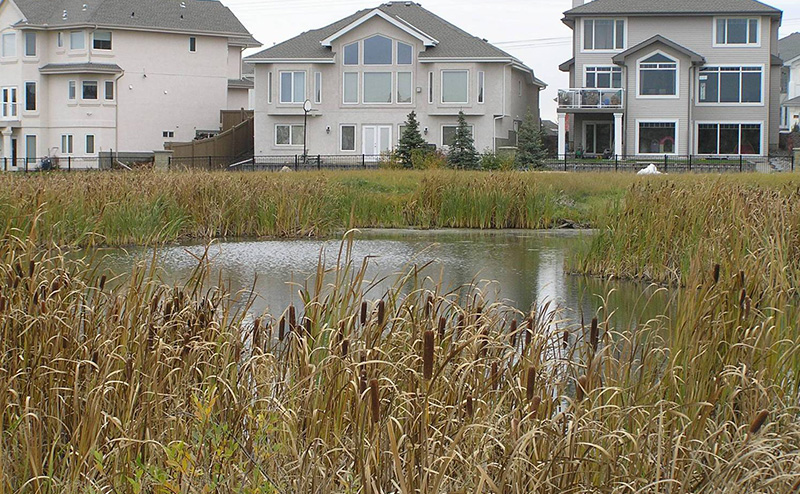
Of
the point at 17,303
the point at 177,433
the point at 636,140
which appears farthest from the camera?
the point at 636,140

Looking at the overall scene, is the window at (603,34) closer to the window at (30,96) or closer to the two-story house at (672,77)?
the two-story house at (672,77)

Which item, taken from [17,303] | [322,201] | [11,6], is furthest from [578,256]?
[11,6]

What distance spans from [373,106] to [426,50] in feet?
10.7

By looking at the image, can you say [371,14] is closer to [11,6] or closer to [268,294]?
[11,6]

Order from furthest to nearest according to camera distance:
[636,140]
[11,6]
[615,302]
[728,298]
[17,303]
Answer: [11,6], [636,140], [615,302], [728,298], [17,303]

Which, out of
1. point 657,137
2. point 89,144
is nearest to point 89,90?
point 89,144

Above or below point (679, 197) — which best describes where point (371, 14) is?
above

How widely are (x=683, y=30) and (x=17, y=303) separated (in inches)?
1769

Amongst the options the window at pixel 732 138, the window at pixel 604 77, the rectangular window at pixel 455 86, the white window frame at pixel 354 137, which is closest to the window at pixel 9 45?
the white window frame at pixel 354 137

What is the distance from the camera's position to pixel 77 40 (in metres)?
52.3

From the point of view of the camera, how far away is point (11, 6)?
53.9 meters

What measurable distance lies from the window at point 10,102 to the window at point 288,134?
13784mm

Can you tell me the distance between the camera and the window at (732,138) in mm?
46656

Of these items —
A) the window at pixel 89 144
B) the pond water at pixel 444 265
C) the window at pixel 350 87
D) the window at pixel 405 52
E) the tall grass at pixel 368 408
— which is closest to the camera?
the tall grass at pixel 368 408
